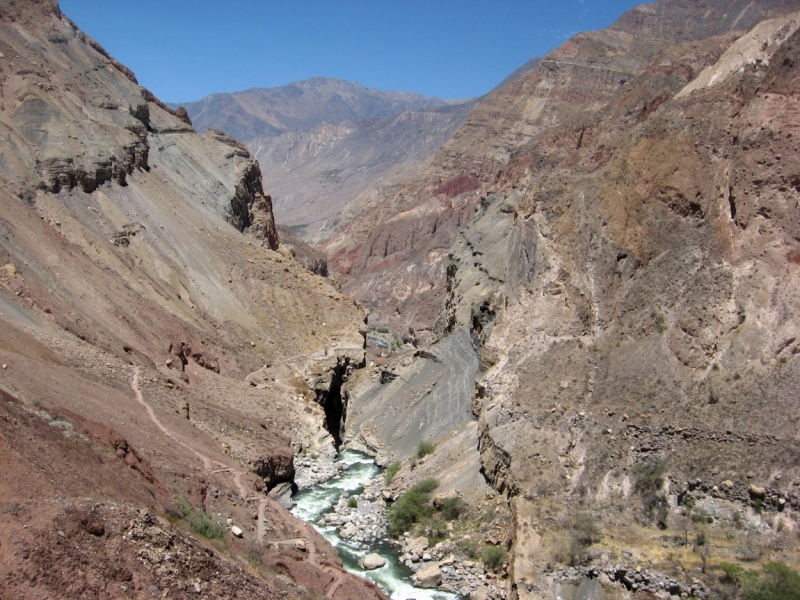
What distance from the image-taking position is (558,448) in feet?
86.3

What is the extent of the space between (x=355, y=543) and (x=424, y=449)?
24.5 ft

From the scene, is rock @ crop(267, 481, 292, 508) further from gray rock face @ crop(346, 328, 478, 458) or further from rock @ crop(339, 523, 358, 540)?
gray rock face @ crop(346, 328, 478, 458)

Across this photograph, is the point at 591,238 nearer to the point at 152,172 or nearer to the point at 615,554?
the point at 615,554

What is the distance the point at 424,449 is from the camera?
1331 inches

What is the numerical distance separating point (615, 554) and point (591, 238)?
45.9 feet

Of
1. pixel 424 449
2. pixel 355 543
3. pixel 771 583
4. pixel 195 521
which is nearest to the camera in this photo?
pixel 195 521

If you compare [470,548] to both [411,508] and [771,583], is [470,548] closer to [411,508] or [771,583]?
[411,508]

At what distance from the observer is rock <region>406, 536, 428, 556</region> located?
85.2ft

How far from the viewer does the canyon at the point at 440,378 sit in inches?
669

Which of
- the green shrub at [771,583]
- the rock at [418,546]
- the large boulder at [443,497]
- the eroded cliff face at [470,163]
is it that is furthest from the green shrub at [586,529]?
the eroded cliff face at [470,163]

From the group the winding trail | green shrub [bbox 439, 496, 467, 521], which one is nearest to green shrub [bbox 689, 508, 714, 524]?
green shrub [bbox 439, 496, 467, 521]

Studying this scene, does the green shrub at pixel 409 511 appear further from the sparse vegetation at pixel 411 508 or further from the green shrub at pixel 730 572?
the green shrub at pixel 730 572

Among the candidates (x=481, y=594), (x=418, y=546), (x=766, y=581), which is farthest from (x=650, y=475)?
(x=418, y=546)

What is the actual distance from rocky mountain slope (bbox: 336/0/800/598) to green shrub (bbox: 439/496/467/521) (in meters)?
1.52
